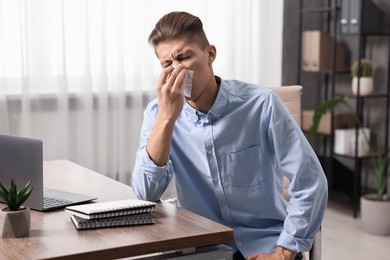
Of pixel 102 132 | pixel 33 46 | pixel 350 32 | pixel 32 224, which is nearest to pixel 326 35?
pixel 350 32

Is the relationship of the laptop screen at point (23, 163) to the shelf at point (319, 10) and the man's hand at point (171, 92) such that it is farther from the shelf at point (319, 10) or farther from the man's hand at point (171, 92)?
the shelf at point (319, 10)

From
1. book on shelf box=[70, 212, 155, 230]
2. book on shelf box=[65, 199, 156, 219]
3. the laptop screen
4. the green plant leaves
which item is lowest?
book on shelf box=[70, 212, 155, 230]

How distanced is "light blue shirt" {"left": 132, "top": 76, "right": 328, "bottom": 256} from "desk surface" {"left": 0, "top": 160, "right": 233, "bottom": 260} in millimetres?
150

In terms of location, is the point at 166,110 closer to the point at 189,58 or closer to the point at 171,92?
the point at 171,92

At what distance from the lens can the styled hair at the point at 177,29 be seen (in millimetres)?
1771

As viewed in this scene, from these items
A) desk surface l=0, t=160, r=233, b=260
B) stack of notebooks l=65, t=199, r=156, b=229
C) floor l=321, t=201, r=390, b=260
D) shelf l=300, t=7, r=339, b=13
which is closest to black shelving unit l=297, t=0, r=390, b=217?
shelf l=300, t=7, r=339, b=13

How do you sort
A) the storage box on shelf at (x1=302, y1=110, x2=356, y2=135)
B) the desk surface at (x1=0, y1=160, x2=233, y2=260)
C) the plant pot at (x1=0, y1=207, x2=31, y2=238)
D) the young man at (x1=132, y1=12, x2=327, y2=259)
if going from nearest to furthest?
the desk surface at (x1=0, y1=160, x2=233, y2=260) → the plant pot at (x1=0, y1=207, x2=31, y2=238) → the young man at (x1=132, y1=12, x2=327, y2=259) → the storage box on shelf at (x1=302, y1=110, x2=356, y2=135)

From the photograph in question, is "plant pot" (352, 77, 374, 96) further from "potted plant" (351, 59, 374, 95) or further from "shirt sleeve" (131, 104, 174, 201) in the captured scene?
"shirt sleeve" (131, 104, 174, 201)

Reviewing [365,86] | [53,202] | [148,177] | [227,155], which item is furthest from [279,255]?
[365,86]

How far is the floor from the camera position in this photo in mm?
3342

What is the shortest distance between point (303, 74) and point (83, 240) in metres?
3.55

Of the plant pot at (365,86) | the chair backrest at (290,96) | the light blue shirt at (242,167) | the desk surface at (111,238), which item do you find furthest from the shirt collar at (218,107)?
the plant pot at (365,86)

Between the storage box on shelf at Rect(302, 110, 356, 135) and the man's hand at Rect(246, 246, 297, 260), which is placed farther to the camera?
the storage box on shelf at Rect(302, 110, 356, 135)

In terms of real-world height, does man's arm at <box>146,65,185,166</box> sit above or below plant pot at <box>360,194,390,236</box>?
above
